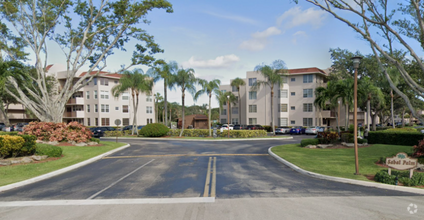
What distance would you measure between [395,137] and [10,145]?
2461 cm

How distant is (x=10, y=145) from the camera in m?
13.7

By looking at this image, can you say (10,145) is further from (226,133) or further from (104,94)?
(104,94)

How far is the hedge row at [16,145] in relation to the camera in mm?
13602

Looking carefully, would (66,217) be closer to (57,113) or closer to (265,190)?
(265,190)

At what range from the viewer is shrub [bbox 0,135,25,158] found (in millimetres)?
13570

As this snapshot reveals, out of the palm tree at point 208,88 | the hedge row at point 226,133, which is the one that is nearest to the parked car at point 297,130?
the hedge row at point 226,133

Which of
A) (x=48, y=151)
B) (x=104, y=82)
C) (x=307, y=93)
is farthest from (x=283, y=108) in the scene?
(x=48, y=151)

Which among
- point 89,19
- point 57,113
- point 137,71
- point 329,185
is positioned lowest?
point 329,185

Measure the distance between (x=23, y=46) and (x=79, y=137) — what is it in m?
12.4

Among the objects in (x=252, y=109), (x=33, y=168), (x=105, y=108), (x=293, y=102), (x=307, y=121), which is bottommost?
(x=33, y=168)

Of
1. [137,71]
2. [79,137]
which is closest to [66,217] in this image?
[79,137]

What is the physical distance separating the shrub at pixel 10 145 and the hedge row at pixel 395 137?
946 inches

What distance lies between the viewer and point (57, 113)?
2653 cm

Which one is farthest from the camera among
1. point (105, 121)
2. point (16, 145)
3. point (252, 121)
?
point (252, 121)
